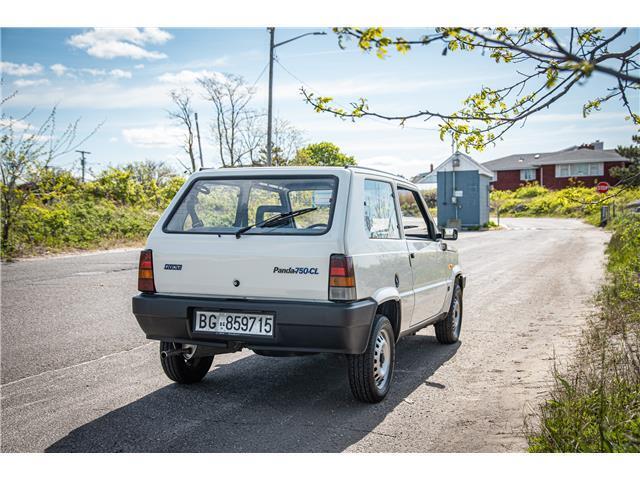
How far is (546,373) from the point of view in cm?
600

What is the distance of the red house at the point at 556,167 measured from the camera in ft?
238

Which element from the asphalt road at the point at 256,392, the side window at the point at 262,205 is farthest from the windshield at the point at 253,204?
the asphalt road at the point at 256,392

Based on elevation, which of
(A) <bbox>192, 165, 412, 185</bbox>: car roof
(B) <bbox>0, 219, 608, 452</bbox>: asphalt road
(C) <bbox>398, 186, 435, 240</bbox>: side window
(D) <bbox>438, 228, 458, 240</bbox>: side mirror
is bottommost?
(B) <bbox>0, 219, 608, 452</bbox>: asphalt road

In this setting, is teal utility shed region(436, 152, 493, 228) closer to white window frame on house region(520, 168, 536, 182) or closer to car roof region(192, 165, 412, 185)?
white window frame on house region(520, 168, 536, 182)

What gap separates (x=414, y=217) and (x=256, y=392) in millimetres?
2293

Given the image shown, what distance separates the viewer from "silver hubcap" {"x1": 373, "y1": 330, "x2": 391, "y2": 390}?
5.00 metres

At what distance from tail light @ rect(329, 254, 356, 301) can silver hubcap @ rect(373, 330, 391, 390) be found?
0.62m

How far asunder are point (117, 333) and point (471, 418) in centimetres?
462

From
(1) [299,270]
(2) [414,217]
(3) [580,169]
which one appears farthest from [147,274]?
(3) [580,169]

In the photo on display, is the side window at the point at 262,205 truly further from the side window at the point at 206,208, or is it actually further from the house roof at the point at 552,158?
the house roof at the point at 552,158

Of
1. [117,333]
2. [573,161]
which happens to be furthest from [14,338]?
[573,161]

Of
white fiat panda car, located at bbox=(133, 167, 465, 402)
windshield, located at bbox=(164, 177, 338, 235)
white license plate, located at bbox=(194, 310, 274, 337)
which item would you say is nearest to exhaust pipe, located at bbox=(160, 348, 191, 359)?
white fiat panda car, located at bbox=(133, 167, 465, 402)

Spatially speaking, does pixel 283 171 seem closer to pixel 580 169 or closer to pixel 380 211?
pixel 380 211

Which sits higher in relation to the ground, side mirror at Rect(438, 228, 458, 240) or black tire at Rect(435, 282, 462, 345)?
side mirror at Rect(438, 228, 458, 240)
